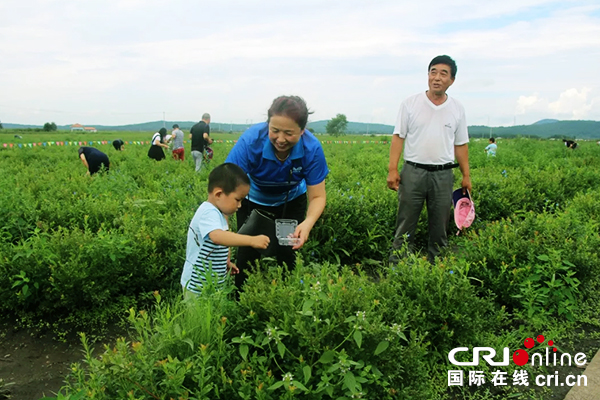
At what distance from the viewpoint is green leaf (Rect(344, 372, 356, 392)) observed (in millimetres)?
2092

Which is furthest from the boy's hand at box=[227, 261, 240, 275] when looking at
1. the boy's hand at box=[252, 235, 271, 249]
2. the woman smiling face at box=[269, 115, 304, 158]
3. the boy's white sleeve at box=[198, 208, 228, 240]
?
the woman smiling face at box=[269, 115, 304, 158]

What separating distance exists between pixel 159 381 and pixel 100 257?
2021mm

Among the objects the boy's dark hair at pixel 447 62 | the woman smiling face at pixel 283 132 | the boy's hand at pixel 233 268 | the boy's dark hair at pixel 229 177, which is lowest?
the boy's hand at pixel 233 268

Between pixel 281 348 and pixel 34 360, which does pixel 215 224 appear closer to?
pixel 281 348

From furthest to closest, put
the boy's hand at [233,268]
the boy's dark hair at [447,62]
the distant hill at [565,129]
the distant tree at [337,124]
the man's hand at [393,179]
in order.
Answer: the distant hill at [565,129], the distant tree at [337,124], the man's hand at [393,179], the boy's dark hair at [447,62], the boy's hand at [233,268]

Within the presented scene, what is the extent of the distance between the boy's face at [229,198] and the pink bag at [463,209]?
2.99m

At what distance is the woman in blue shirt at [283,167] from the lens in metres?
2.96

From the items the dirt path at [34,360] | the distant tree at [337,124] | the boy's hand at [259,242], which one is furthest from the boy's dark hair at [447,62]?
the distant tree at [337,124]

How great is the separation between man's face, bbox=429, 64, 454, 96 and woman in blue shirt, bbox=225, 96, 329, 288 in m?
1.74

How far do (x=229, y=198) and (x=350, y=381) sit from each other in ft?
4.68

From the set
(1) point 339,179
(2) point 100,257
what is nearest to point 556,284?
(2) point 100,257

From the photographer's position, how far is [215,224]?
2967mm

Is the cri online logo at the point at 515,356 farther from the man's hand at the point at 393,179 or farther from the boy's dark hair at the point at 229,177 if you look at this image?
the man's hand at the point at 393,179

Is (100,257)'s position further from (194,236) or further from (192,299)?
(192,299)
